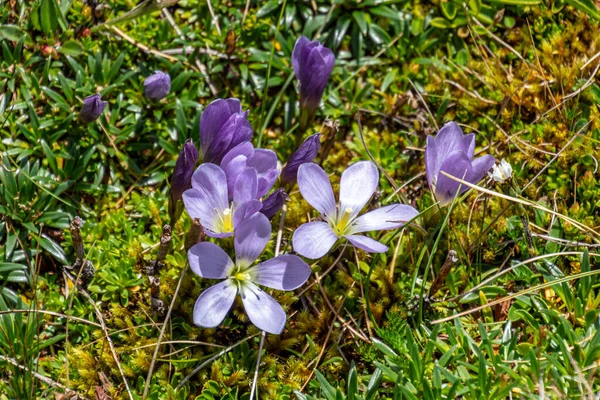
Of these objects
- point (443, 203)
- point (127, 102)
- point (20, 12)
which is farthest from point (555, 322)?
point (20, 12)

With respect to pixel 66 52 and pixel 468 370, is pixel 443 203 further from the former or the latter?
pixel 66 52

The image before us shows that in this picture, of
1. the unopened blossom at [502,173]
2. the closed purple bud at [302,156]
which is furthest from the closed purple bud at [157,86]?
the unopened blossom at [502,173]

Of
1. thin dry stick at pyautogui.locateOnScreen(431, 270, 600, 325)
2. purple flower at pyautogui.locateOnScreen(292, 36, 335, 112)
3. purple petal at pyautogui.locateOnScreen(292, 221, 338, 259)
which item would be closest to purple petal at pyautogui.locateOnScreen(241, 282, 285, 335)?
Answer: purple petal at pyautogui.locateOnScreen(292, 221, 338, 259)

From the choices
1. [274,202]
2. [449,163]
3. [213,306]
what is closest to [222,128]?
[274,202]

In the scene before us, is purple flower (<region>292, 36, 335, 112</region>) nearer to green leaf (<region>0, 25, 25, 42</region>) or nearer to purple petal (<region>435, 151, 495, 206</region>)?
purple petal (<region>435, 151, 495, 206</region>)

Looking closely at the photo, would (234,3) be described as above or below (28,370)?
above

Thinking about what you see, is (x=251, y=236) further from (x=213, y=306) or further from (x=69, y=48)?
(x=69, y=48)

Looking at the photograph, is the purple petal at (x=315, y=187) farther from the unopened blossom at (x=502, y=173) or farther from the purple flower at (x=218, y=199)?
the unopened blossom at (x=502, y=173)
